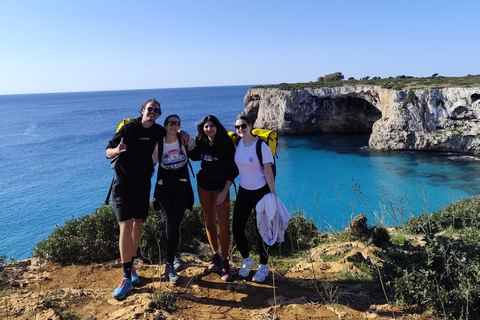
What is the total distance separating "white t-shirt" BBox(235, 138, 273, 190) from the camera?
3.81 metres

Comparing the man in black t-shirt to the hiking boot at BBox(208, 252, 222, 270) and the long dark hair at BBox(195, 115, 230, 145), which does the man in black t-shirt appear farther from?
the hiking boot at BBox(208, 252, 222, 270)

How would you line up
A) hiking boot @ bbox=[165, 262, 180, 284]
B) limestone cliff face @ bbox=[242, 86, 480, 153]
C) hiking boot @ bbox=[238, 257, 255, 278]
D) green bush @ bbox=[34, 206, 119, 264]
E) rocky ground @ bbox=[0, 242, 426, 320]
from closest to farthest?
rocky ground @ bbox=[0, 242, 426, 320], hiking boot @ bbox=[165, 262, 180, 284], hiking boot @ bbox=[238, 257, 255, 278], green bush @ bbox=[34, 206, 119, 264], limestone cliff face @ bbox=[242, 86, 480, 153]

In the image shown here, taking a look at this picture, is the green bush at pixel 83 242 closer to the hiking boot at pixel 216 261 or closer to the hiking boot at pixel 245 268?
the hiking boot at pixel 216 261

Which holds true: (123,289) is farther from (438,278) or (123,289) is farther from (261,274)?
(438,278)

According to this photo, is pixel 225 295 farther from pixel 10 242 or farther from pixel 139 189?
pixel 10 242

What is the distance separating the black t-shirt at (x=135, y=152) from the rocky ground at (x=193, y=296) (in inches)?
47.2

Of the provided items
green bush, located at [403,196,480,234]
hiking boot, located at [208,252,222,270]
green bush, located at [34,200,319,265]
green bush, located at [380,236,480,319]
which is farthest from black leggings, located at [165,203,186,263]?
green bush, located at [403,196,480,234]

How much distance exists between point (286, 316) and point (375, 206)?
1593cm

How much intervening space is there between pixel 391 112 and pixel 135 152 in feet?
104

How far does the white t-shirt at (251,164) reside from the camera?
3.81 metres

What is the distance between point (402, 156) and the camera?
28.5 m

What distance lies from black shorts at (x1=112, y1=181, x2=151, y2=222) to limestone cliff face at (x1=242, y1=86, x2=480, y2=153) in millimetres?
30984

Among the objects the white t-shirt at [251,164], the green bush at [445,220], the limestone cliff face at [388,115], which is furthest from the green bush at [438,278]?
the limestone cliff face at [388,115]

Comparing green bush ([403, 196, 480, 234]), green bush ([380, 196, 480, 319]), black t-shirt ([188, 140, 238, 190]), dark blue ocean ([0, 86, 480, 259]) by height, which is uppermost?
black t-shirt ([188, 140, 238, 190])
